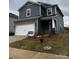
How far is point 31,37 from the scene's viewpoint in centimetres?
174

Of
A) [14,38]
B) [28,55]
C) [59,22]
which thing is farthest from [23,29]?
[59,22]

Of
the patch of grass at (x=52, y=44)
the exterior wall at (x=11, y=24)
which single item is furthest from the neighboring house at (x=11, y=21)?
the patch of grass at (x=52, y=44)

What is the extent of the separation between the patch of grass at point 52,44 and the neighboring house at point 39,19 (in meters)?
0.07

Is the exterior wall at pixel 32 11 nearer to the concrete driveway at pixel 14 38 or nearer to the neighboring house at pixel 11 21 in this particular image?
the neighboring house at pixel 11 21

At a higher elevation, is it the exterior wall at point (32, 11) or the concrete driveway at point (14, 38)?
the exterior wall at point (32, 11)

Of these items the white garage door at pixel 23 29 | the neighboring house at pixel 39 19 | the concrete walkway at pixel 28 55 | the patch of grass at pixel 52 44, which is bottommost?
the concrete walkway at pixel 28 55

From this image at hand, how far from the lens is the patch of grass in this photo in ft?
5.26

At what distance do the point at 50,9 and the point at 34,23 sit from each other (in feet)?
0.72

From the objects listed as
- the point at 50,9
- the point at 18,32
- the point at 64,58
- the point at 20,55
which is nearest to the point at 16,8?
the point at 18,32

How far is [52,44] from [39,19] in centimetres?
29

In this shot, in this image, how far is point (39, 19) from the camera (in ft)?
5.64

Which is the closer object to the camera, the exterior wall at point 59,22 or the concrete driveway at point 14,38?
the exterior wall at point 59,22

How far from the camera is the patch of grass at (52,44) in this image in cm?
160
